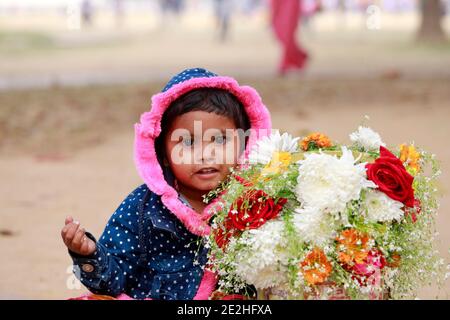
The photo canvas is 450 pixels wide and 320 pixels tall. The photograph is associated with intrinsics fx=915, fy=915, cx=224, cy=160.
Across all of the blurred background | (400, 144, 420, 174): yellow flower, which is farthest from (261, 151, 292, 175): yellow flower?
the blurred background

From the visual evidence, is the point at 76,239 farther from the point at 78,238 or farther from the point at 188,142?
the point at 188,142

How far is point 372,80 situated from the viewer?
14344 millimetres

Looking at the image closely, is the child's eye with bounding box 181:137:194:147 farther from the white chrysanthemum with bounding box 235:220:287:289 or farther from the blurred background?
the blurred background

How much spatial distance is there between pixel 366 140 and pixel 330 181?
0.49 m

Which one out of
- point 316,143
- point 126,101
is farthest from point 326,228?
point 126,101

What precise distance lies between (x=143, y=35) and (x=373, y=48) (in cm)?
974

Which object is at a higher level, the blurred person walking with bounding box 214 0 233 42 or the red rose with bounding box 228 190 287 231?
the red rose with bounding box 228 190 287 231

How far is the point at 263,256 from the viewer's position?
2947mm

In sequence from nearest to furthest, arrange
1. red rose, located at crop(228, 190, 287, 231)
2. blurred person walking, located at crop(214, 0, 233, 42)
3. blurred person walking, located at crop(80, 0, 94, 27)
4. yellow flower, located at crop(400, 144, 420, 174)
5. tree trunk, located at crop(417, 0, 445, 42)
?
red rose, located at crop(228, 190, 287, 231)
yellow flower, located at crop(400, 144, 420, 174)
tree trunk, located at crop(417, 0, 445, 42)
blurred person walking, located at crop(214, 0, 233, 42)
blurred person walking, located at crop(80, 0, 94, 27)

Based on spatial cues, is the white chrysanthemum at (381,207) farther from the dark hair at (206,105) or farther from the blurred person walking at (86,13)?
the blurred person walking at (86,13)

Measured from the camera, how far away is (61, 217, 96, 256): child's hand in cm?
327

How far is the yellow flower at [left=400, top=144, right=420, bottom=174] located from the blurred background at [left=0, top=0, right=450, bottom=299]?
2.24 ft

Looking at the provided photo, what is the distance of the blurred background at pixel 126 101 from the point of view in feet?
20.5

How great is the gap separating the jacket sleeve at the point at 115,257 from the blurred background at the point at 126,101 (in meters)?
1.17
